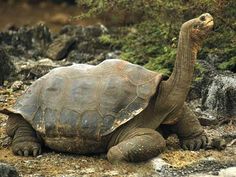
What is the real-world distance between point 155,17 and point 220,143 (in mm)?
4154

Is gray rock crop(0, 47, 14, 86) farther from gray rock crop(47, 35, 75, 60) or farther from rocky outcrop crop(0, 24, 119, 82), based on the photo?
gray rock crop(47, 35, 75, 60)

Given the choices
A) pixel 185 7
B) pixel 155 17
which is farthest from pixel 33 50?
pixel 185 7

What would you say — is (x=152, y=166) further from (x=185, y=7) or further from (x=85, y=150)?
(x=185, y=7)

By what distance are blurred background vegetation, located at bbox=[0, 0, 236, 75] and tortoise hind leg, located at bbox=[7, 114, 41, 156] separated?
9.35ft

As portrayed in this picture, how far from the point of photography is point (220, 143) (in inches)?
254

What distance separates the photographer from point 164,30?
1020cm

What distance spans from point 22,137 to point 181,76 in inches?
71.6

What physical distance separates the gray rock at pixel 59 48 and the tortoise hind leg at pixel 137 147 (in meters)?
5.57

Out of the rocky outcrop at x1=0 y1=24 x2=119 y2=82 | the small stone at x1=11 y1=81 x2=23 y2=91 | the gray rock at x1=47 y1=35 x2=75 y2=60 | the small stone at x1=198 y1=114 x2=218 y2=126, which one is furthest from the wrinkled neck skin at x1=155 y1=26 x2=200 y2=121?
the gray rock at x1=47 y1=35 x2=75 y2=60

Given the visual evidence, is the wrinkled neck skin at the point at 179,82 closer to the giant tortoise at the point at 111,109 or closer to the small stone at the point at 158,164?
the giant tortoise at the point at 111,109

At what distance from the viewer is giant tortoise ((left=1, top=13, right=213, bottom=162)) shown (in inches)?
241

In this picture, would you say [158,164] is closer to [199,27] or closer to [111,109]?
[111,109]

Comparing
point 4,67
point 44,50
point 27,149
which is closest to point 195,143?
point 27,149

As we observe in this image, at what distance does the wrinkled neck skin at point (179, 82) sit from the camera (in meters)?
6.30
